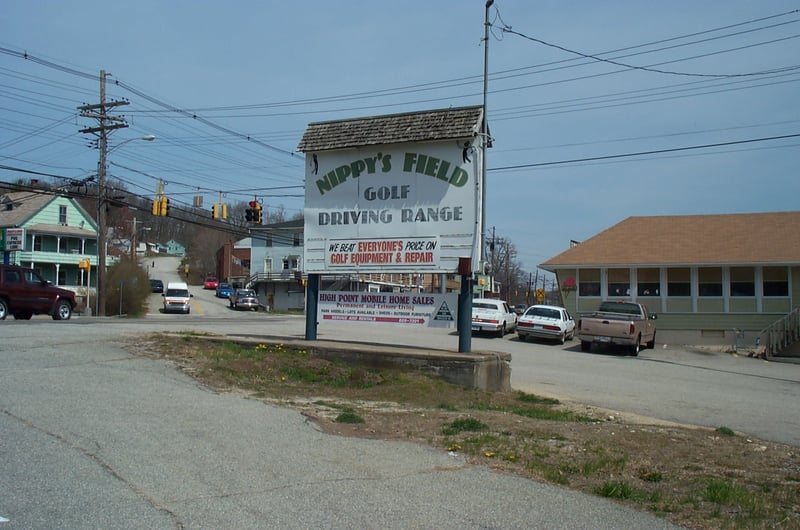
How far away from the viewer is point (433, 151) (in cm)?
1490

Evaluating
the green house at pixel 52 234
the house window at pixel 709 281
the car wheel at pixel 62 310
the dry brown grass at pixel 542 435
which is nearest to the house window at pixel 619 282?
the house window at pixel 709 281

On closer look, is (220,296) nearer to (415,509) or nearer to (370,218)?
(370,218)

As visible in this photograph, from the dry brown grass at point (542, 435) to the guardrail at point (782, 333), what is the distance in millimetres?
19575

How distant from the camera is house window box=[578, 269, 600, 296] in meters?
34.1

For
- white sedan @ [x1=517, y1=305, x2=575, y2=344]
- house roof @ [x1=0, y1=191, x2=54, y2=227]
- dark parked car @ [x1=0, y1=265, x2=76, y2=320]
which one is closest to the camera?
dark parked car @ [x1=0, y1=265, x2=76, y2=320]

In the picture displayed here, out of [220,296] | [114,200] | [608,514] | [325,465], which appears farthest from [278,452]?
[220,296]

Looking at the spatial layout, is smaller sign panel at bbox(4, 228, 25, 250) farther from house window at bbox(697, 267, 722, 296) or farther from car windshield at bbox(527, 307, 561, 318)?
house window at bbox(697, 267, 722, 296)

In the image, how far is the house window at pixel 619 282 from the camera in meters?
33.4

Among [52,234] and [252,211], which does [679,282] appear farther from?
[52,234]

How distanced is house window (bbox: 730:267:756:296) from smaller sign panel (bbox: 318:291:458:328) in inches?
866

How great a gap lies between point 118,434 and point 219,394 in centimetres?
314

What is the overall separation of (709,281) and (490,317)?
10.5m

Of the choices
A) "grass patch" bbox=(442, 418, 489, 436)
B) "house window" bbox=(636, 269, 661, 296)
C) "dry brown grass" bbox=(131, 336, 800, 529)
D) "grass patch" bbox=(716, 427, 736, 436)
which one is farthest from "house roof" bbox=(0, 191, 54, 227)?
"grass patch" bbox=(716, 427, 736, 436)

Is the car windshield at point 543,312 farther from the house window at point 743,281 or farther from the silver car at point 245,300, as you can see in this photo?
the silver car at point 245,300
